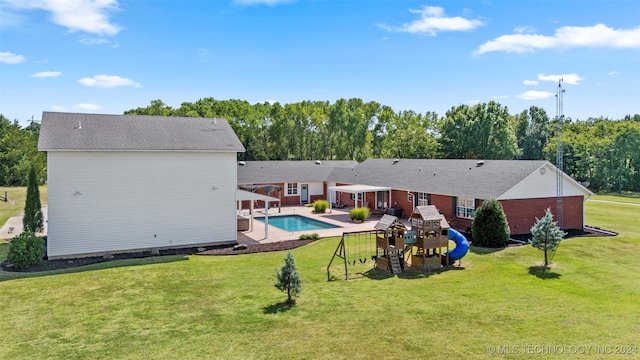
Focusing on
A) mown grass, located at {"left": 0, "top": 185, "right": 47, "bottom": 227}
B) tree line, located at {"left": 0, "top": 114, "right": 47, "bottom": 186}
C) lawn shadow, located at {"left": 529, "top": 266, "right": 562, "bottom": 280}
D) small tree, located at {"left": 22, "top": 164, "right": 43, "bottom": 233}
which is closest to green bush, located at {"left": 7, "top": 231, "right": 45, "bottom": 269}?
small tree, located at {"left": 22, "top": 164, "right": 43, "bottom": 233}

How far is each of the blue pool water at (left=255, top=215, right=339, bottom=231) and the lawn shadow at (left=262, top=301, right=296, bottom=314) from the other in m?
14.8

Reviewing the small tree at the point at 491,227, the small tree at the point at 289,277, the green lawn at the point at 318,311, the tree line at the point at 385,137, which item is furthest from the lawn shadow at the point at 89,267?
the tree line at the point at 385,137

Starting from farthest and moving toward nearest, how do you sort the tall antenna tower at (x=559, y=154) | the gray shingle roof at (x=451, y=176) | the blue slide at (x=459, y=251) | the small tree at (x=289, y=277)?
the gray shingle roof at (x=451, y=176), the tall antenna tower at (x=559, y=154), the blue slide at (x=459, y=251), the small tree at (x=289, y=277)

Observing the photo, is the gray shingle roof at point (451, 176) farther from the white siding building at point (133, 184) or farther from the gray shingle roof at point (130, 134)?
the white siding building at point (133, 184)

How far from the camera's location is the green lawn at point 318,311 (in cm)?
948

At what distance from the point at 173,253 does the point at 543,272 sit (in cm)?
1612

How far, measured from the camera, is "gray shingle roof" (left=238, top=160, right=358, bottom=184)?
3881cm

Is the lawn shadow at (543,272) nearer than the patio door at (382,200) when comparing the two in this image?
Yes

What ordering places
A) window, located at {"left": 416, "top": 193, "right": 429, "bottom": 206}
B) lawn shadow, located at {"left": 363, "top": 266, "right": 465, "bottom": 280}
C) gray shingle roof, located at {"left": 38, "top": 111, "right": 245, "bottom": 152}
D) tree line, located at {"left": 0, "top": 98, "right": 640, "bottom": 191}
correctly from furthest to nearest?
tree line, located at {"left": 0, "top": 98, "right": 640, "bottom": 191} → window, located at {"left": 416, "top": 193, "right": 429, "bottom": 206} → gray shingle roof, located at {"left": 38, "top": 111, "right": 245, "bottom": 152} → lawn shadow, located at {"left": 363, "top": 266, "right": 465, "bottom": 280}

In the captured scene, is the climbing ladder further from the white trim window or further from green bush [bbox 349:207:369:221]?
the white trim window

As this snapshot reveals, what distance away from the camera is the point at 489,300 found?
12664 millimetres

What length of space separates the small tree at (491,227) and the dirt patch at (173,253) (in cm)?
864

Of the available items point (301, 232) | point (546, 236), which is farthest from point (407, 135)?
point (546, 236)

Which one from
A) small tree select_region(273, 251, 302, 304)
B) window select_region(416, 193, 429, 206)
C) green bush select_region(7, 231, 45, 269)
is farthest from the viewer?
window select_region(416, 193, 429, 206)
